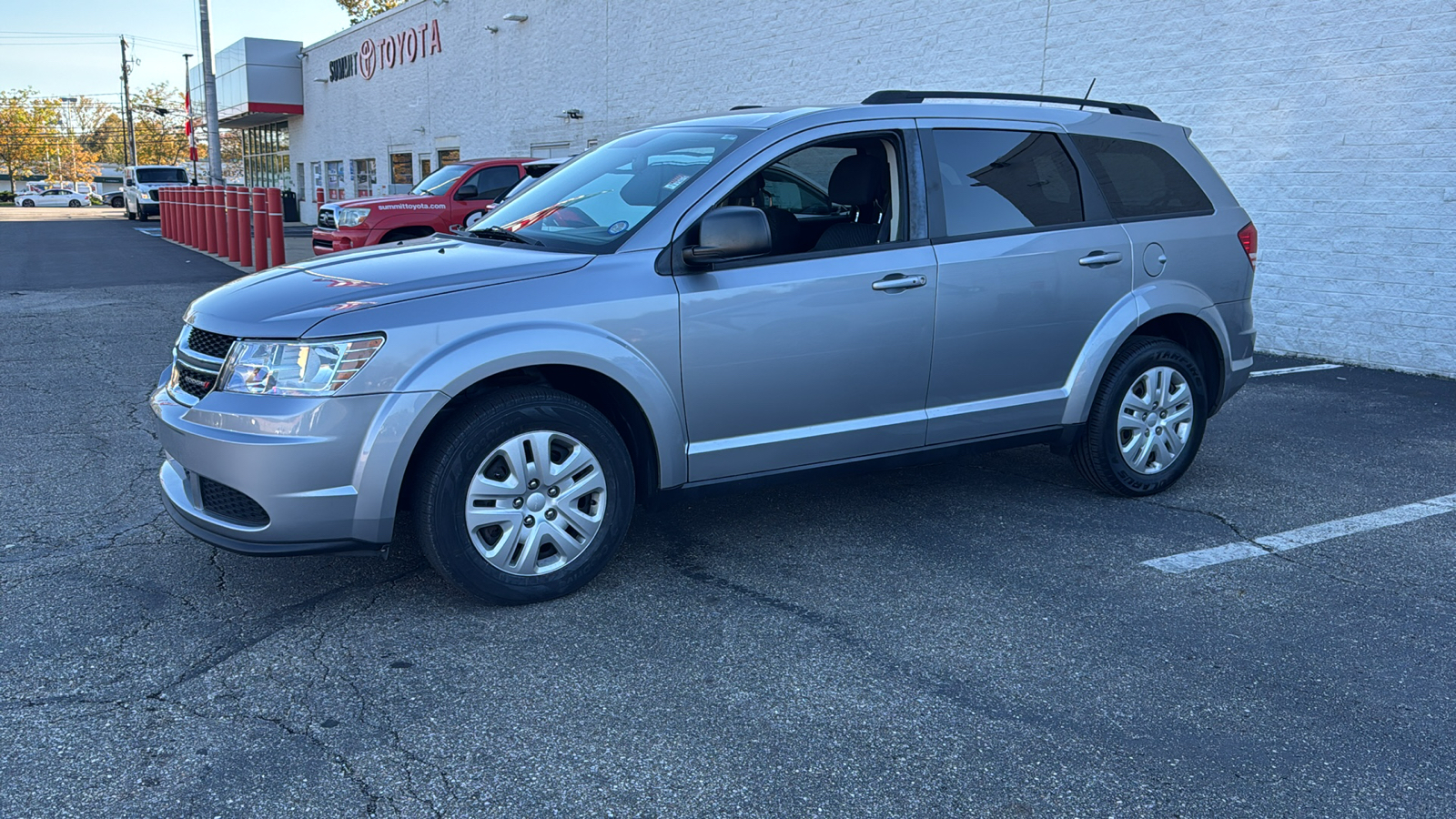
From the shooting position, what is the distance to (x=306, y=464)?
3.55 meters

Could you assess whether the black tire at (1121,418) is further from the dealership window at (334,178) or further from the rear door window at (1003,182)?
the dealership window at (334,178)

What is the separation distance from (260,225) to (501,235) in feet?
46.2

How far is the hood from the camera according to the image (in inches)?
145

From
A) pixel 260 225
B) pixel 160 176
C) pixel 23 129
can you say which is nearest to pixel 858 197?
pixel 260 225

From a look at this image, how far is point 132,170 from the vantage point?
4384 centimetres

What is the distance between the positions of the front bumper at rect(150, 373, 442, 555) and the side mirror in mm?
1098

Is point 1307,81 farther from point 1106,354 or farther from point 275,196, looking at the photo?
point 275,196

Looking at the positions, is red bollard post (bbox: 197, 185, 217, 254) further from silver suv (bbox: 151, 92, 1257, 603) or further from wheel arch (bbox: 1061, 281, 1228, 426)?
wheel arch (bbox: 1061, 281, 1228, 426)

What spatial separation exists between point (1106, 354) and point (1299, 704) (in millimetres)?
2061

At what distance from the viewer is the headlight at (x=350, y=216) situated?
13727 mm

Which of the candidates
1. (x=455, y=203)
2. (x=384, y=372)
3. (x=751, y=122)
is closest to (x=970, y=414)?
(x=751, y=122)

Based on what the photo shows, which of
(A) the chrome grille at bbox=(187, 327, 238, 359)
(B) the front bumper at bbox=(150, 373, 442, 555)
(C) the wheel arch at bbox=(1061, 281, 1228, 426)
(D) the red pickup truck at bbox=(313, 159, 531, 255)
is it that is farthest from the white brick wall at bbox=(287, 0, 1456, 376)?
(A) the chrome grille at bbox=(187, 327, 238, 359)

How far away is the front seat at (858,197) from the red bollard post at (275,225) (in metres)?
13.9

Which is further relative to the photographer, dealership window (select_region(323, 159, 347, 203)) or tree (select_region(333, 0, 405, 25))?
tree (select_region(333, 0, 405, 25))
